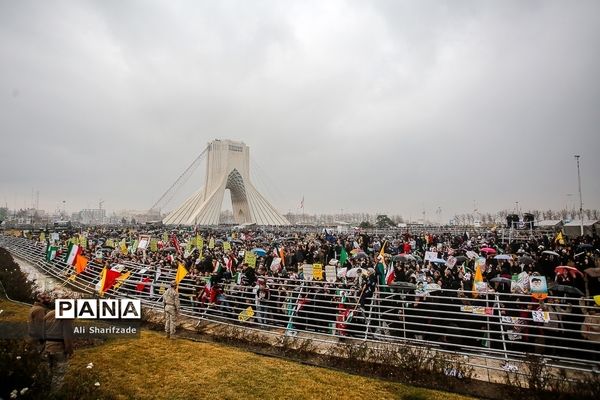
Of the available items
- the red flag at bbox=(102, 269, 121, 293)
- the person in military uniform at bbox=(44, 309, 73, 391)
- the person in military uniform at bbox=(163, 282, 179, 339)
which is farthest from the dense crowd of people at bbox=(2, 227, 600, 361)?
the person in military uniform at bbox=(44, 309, 73, 391)

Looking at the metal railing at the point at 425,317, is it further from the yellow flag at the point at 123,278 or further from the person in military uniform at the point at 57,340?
the person in military uniform at the point at 57,340

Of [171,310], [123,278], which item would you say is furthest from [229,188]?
[171,310]

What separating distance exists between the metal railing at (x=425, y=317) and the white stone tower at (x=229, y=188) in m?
52.7

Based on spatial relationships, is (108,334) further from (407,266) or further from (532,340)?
(407,266)

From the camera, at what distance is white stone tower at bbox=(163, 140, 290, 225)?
63875 mm

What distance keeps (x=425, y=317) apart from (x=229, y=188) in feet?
235

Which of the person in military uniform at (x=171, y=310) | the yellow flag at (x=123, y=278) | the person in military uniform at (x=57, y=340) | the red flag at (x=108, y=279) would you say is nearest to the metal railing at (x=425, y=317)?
Answer: the yellow flag at (x=123, y=278)

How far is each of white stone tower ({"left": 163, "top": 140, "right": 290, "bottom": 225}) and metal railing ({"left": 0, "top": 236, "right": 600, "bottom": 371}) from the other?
52.7 m

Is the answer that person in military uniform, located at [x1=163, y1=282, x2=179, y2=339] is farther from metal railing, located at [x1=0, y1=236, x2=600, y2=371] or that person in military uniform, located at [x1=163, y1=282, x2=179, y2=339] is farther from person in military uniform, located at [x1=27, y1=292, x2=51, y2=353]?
person in military uniform, located at [x1=27, y1=292, x2=51, y2=353]

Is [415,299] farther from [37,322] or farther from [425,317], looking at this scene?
[37,322]

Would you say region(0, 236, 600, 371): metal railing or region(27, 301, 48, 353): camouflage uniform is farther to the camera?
region(0, 236, 600, 371): metal railing

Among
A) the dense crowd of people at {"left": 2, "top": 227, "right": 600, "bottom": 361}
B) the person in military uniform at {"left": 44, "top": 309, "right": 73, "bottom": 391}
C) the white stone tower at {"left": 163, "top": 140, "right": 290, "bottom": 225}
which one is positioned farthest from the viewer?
the white stone tower at {"left": 163, "top": 140, "right": 290, "bottom": 225}

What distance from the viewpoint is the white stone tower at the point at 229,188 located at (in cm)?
6388

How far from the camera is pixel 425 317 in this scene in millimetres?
6504
